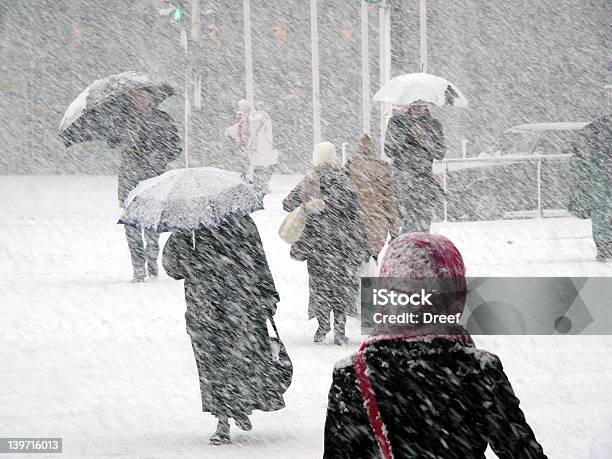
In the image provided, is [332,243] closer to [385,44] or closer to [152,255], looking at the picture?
[152,255]

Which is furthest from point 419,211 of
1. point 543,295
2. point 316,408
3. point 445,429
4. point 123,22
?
point 123,22

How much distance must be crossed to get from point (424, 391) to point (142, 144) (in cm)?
1044

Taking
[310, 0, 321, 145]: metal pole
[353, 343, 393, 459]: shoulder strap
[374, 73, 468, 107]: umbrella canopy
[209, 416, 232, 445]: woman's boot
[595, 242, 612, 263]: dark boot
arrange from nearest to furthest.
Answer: [353, 343, 393, 459]: shoulder strap < [209, 416, 232, 445]: woman's boot < [595, 242, 612, 263]: dark boot < [374, 73, 468, 107]: umbrella canopy < [310, 0, 321, 145]: metal pole

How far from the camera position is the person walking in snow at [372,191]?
1054 cm

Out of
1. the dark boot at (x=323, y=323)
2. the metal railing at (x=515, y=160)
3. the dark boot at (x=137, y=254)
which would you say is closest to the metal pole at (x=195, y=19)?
the metal railing at (x=515, y=160)

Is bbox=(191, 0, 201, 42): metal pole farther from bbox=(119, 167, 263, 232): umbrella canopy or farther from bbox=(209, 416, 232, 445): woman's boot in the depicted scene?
bbox=(209, 416, 232, 445): woman's boot

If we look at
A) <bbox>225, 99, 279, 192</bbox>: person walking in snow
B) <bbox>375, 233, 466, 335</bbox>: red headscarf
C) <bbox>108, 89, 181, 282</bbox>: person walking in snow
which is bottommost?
<bbox>225, 99, 279, 192</bbox>: person walking in snow

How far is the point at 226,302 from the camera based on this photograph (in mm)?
6824

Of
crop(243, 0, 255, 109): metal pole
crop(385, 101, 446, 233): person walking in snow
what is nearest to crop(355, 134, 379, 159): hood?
crop(385, 101, 446, 233): person walking in snow

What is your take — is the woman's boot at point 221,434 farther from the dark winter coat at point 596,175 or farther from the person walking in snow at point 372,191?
the dark winter coat at point 596,175

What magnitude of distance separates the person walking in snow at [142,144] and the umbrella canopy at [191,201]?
19.7ft

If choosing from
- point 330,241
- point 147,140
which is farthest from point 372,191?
point 147,140

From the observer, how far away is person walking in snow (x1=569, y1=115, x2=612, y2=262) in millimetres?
14281

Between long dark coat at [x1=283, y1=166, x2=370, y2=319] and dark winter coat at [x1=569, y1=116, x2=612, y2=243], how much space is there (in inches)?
201
